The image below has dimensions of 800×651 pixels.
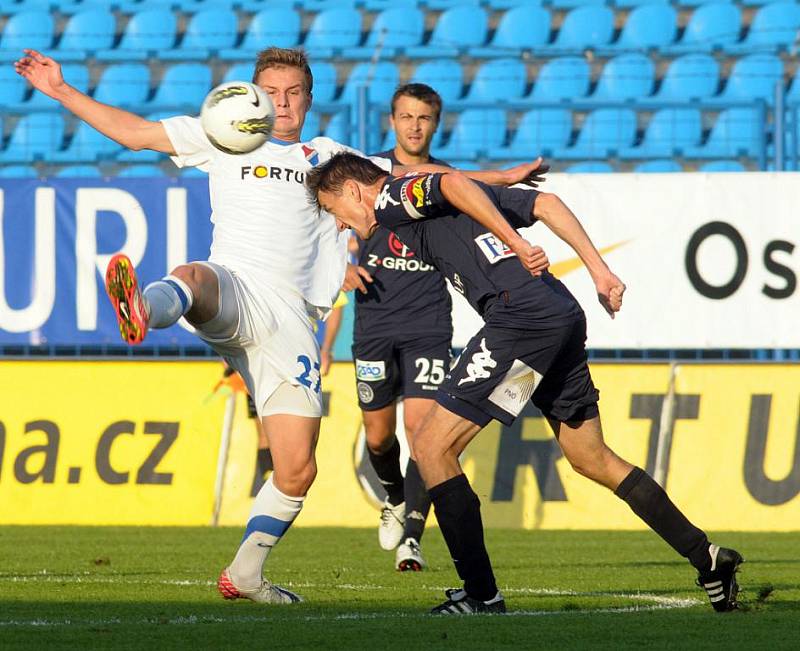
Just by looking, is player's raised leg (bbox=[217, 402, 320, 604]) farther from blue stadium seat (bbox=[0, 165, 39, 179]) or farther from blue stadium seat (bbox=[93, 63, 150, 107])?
blue stadium seat (bbox=[93, 63, 150, 107])

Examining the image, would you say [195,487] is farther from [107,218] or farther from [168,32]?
[168,32]

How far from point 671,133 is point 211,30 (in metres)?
6.41

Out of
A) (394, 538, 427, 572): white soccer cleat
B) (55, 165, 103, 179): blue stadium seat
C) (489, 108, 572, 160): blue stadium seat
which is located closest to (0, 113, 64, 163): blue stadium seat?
→ (55, 165, 103, 179): blue stadium seat

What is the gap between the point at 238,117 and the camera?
6270 mm

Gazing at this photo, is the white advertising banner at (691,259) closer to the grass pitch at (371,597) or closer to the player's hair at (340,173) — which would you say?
the grass pitch at (371,597)

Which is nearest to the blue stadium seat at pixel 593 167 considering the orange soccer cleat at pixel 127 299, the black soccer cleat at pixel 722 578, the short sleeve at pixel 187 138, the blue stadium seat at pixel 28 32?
the blue stadium seat at pixel 28 32

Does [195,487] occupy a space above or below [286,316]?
below

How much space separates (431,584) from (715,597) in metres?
1.81

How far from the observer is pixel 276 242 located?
21.0 ft

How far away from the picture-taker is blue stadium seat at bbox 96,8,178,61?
733 inches

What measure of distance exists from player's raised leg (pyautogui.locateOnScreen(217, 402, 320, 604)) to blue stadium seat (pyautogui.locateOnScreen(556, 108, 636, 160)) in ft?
27.9

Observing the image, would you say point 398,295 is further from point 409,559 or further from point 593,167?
point 593,167

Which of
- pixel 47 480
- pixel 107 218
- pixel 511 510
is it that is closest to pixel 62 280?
pixel 107 218

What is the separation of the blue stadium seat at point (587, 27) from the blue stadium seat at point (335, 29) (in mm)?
2346
